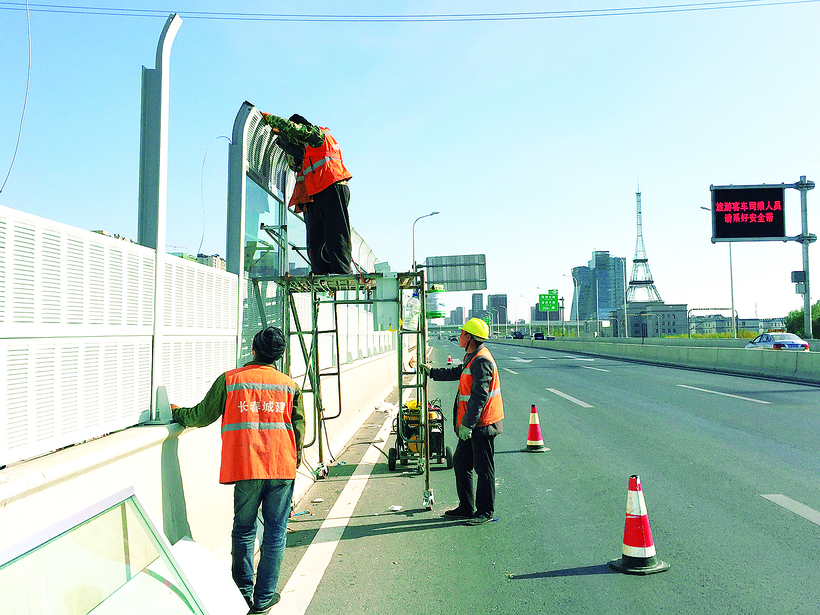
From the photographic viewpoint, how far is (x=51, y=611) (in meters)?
2.18

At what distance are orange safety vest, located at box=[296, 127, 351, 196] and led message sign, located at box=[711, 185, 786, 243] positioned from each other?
2541 centimetres

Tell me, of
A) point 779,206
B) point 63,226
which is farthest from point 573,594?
point 779,206

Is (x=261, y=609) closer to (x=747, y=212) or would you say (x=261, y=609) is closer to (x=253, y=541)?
(x=253, y=541)

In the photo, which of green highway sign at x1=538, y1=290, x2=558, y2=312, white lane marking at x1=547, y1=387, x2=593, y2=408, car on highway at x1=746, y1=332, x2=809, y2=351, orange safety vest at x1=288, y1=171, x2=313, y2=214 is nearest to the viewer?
orange safety vest at x1=288, y1=171, x2=313, y2=214

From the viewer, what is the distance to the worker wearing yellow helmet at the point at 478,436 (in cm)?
611

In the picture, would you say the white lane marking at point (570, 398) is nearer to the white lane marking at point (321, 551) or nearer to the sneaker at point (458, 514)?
the white lane marking at point (321, 551)

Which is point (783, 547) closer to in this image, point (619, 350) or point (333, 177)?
point (333, 177)

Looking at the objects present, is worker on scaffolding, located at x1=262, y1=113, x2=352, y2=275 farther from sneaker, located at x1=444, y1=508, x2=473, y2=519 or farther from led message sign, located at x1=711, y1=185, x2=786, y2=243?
led message sign, located at x1=711, y1=185, x2=786, y2=243

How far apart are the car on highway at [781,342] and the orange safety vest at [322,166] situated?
29.4 meters

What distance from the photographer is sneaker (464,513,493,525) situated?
236 inches

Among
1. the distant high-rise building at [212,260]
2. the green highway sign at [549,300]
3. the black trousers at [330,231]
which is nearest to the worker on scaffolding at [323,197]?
the black trousers at [330,231]

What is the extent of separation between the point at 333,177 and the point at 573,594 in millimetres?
4618

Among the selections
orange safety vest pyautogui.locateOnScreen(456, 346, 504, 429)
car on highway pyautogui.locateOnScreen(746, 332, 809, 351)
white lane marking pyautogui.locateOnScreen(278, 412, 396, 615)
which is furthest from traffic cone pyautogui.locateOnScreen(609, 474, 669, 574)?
car on highway pyautogui.locateOnScreen(746, 332, 809, 351)

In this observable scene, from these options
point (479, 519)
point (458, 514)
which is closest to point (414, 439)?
point (458, 514)
